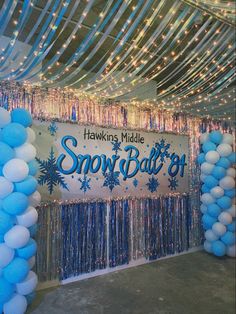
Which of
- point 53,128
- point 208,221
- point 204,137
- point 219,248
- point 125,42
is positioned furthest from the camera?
point 204,137

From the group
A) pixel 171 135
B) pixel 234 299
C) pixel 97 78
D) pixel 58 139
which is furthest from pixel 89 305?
pixel 171 135

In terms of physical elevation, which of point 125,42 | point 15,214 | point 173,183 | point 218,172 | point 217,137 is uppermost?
point 125,42

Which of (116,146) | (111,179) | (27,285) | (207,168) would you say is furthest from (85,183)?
(207,168)

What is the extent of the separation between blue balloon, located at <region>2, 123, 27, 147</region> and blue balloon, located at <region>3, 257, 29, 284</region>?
996 millimetres

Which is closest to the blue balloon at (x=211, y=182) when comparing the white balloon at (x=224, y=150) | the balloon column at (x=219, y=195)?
the balloon column at (x=219, y=195)

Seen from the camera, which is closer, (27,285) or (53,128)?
(27,285)

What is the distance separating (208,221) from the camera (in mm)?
4273

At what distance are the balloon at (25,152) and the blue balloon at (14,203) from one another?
0.33m

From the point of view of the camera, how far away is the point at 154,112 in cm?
421

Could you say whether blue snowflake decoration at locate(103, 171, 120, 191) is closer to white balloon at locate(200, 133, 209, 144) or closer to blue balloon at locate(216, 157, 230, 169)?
blue balloon at locate(216, 157, 230, 169)

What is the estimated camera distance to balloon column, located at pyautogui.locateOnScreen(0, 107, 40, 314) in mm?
2375

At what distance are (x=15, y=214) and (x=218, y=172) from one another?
9.38 ft

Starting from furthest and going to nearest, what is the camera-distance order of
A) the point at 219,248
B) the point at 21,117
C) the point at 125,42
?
the point at 219,248, the point at 125,42, the point at 21,117

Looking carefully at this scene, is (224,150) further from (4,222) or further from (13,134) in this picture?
(4,222)
